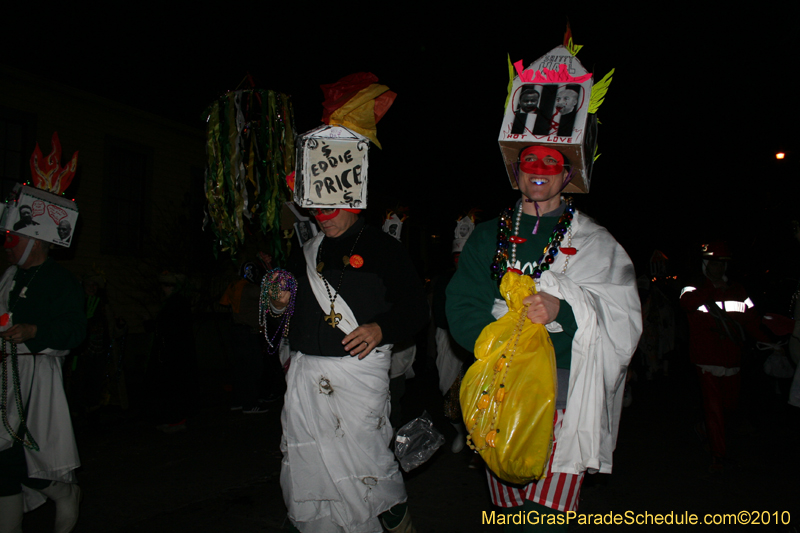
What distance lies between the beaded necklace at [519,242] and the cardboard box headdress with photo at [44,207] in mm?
3020

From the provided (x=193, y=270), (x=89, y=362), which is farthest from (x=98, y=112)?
(x=89, y=362)

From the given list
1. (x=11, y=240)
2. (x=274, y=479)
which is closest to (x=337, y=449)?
(x=274, y=479)

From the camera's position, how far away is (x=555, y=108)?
8.60 feet

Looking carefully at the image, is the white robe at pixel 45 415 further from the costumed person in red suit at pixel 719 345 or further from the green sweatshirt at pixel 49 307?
the costumed person in red suit at pixel 719 345

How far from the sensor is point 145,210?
37.7 ft

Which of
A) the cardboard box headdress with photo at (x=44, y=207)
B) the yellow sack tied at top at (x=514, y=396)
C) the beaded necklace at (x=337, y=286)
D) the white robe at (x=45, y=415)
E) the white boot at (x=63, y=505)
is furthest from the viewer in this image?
the cardboard box headdress with photo at (x=44, y=207)

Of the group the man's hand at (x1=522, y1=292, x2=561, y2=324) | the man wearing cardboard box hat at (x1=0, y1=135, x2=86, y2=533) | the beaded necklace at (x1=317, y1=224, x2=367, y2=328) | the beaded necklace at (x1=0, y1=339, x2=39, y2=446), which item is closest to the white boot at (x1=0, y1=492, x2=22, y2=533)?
the man wearing cardboard box hat at (x1=0, y1=135, x2=86, y2=533)

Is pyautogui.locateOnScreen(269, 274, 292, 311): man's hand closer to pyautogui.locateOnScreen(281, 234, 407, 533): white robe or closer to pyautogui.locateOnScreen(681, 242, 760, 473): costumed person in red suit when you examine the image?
pyautogui.locateOnScreen(281, 234, 407, 533): white robe

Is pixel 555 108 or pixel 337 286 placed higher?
pixel 555 108

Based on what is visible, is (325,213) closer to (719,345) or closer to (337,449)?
(337,449)

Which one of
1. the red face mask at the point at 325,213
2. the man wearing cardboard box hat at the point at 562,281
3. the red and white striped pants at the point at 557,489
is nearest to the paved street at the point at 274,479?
the red and white striped pants at the point at 557,489

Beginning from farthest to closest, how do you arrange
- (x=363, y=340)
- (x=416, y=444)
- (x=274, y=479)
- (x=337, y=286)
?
(x=274, y=479) < (x=416, y=444) < (x=337, y=286) < (x=363, y=340)

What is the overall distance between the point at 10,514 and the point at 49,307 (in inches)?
49.5

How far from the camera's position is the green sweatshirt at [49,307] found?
3600 millimetres
